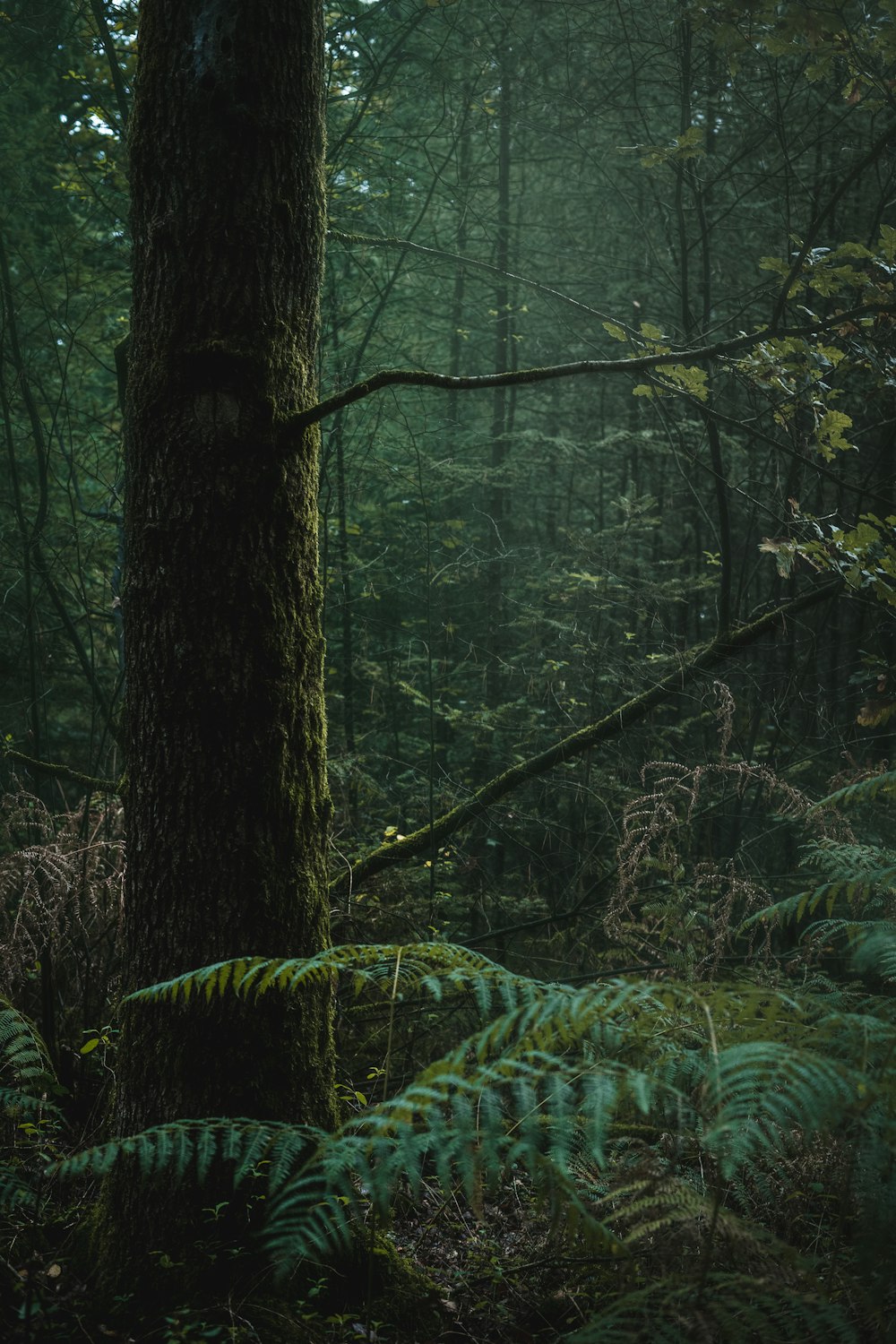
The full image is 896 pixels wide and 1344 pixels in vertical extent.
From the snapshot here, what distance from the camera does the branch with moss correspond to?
4746 mm

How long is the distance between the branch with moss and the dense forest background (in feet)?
0.09

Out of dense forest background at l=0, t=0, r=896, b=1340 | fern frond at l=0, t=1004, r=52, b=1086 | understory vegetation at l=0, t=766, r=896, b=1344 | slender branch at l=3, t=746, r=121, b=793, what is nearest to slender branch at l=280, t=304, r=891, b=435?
dense forest background at l=0, t=0, r=896, b=1340

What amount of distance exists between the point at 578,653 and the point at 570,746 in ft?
9.73

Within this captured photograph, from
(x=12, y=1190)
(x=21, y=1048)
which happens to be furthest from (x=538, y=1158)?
(x=21, y=1048)

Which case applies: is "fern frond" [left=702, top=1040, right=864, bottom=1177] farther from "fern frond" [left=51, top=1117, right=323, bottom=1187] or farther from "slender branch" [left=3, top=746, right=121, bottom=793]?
"slender branch" [left=3, top=746, right=121, bottom=793]

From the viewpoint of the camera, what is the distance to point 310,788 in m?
2.71

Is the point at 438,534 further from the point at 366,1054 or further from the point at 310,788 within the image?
the point at 310,788

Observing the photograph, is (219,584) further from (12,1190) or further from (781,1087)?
(781,1087)

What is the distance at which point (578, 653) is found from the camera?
304 inches

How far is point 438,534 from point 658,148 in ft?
18.4

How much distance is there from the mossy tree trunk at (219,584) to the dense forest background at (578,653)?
1.38 feet

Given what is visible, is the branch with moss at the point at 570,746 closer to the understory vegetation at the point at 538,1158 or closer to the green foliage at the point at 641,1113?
the understory vegetation at the point at 538,1158

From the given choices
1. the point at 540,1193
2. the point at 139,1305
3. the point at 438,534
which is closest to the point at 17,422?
the point at 438,534

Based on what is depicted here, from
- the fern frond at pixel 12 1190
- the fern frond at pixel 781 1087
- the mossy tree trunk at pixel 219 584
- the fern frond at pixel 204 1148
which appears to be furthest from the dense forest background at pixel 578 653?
the mossy tree trunk at pixel 219 584
